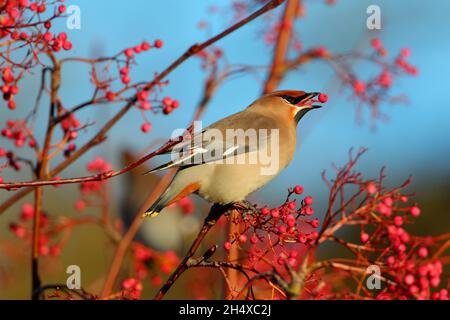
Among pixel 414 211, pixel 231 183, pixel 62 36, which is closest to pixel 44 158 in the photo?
pixel 62 36

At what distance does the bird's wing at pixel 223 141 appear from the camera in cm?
291

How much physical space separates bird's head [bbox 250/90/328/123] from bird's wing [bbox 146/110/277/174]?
0.48ft

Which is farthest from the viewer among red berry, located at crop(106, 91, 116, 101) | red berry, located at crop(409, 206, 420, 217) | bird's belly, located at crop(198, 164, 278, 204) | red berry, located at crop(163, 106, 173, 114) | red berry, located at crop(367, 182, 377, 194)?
bird's belly, located at crop(198, 164, 278, 204)

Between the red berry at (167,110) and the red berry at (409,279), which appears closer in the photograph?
the red berry at (409,279)

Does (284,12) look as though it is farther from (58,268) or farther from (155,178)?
(155,178)

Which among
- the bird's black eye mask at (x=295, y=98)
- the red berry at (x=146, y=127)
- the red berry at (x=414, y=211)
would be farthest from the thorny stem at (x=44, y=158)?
the bird's black eye mask at (x=295, y=98)

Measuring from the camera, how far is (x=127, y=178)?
20.9 feet

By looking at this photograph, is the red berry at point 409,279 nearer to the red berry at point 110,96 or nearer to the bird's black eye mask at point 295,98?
the red berry at point 110,96

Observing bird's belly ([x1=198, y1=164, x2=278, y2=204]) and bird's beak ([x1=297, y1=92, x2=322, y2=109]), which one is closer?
bird's belly ([x1=198, y1=164, x2=278, y2=204])

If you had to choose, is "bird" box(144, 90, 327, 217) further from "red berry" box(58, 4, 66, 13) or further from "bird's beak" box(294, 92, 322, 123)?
"red berry" box(58, 4, 66, 13)

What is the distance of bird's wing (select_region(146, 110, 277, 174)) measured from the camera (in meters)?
2.91

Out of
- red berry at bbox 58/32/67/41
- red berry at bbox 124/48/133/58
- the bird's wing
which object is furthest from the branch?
red berry at bbox 58/32/67/41

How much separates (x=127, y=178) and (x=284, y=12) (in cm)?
344
